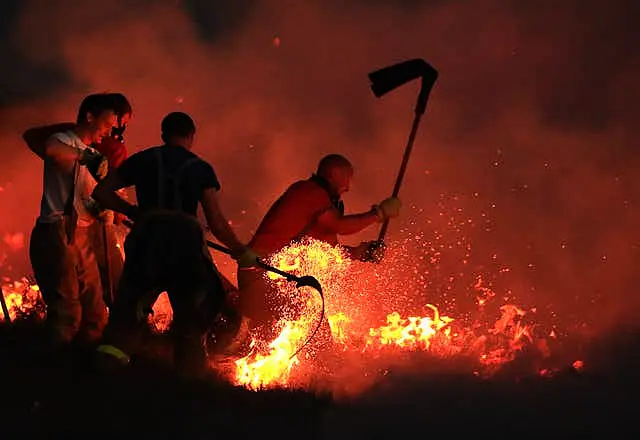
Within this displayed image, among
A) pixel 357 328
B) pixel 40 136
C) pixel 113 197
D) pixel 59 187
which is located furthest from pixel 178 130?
pixel 357 328

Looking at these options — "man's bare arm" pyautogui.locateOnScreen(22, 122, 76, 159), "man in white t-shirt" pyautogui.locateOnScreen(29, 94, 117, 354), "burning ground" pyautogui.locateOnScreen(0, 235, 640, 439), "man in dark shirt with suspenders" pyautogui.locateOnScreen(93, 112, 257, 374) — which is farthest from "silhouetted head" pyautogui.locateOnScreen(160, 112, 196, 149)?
"burning ground" pyautogui.locateOnScreen(0, 235, 640, 439)

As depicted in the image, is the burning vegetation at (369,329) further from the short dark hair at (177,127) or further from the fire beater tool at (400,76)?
the short dark hair at (177,127)

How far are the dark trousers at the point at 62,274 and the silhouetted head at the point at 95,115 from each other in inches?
25.3

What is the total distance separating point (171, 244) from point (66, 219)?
3.68 feet

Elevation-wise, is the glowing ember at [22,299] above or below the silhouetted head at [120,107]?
below

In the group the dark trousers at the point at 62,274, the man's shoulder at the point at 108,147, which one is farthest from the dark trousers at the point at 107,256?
the man's shoulder at the point at 108,147

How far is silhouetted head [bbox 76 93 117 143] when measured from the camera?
765 centimetres

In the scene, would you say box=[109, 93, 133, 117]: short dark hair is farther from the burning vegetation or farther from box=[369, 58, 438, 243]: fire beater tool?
box=[369, 58, 438, 243]: fire beater tool

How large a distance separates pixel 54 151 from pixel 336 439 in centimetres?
264

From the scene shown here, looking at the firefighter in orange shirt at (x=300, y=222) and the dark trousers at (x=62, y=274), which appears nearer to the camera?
the dark trousers at (x=62, y=274)

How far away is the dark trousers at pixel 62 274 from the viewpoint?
7621 millimetres

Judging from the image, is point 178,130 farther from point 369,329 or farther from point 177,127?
point 369,329

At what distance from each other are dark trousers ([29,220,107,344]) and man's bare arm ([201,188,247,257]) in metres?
1.22

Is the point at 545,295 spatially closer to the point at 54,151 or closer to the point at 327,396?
the point at 327,396
